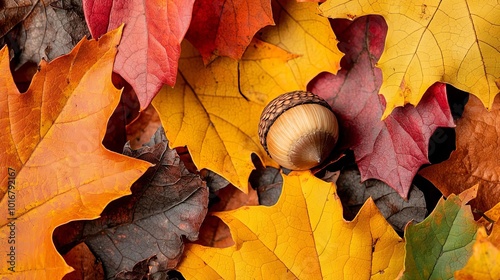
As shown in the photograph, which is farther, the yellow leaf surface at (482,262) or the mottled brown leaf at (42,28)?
the mottled brown leaf at (42,28)

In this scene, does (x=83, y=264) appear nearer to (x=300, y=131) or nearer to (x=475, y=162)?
(x=300, y=131)

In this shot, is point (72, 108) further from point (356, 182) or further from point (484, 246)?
point (484, 246)

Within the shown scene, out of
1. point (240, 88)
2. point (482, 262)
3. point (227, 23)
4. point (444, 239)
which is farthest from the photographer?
point (240, 88)

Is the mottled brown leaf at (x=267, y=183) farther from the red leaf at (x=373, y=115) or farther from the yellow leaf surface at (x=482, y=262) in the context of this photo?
the yellow leaf surface at (x=482, y=262)

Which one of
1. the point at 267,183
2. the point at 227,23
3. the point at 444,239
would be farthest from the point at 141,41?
the point at 444,239

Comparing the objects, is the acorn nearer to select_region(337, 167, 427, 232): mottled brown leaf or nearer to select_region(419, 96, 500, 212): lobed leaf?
select_region(337, 167, 427, 232): mottled brown leaf

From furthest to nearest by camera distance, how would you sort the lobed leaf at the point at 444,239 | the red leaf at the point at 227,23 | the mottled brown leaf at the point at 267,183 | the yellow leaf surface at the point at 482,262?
1. the mottled brown leaf at the point at 267,183
2. the red leaf at the point at 227,23
3. the lobed leaf at the point at 444,239
4. the yellow leaf surface at the point at 482,262

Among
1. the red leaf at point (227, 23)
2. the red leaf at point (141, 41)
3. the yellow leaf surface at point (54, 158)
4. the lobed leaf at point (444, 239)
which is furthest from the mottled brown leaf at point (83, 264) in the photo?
the lobed leaf at point (444, 239)

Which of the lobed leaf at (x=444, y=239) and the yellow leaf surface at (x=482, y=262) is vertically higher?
the yellow leaf surface at (x=482, y=262)
